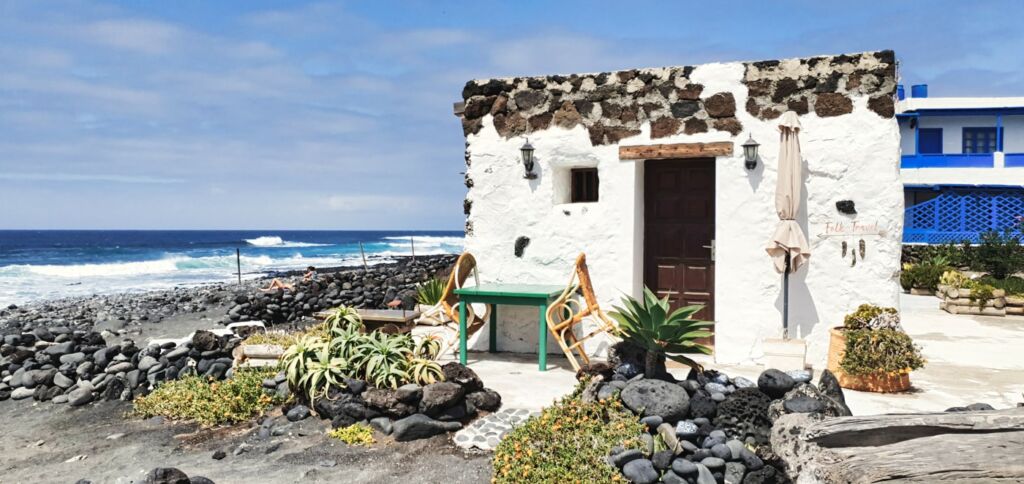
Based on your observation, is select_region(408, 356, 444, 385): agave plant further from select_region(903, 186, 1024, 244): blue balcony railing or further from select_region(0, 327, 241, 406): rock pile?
select_region(903, 186, 1024, 244): blue balcony railing

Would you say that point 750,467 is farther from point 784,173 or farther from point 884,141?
point 884,141

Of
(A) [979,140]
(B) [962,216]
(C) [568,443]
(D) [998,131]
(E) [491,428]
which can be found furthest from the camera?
(A) [979,140]

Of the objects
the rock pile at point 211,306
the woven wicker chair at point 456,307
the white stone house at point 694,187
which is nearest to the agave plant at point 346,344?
the woven wicker chair at point 456,307

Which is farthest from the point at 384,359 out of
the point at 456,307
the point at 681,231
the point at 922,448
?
the point at 922,448

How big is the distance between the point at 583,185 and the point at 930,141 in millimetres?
21708

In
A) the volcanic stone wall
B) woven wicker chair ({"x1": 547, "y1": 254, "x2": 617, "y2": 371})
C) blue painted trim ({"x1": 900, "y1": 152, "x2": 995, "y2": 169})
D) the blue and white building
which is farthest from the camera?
blue painted trim ({"x1": 900, "y1": 152, "x2": 995, "y2": 169})

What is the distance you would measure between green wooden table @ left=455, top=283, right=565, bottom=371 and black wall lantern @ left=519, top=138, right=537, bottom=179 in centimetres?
129

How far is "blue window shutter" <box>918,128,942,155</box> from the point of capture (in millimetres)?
24125

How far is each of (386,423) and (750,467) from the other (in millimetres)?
2795

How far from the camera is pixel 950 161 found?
22.8m

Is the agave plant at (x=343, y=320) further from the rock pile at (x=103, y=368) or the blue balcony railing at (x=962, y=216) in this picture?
the blue balcony railing at (x=962, y=216)

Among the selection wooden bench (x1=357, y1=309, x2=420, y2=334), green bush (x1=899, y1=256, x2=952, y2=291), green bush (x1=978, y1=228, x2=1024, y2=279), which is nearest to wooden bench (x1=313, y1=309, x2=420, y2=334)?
wooden bench (x1=357, y1=309, x2=420, y2=334)

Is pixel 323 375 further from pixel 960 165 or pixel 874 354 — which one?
pixel 960 165

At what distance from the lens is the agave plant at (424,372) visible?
5.77m
